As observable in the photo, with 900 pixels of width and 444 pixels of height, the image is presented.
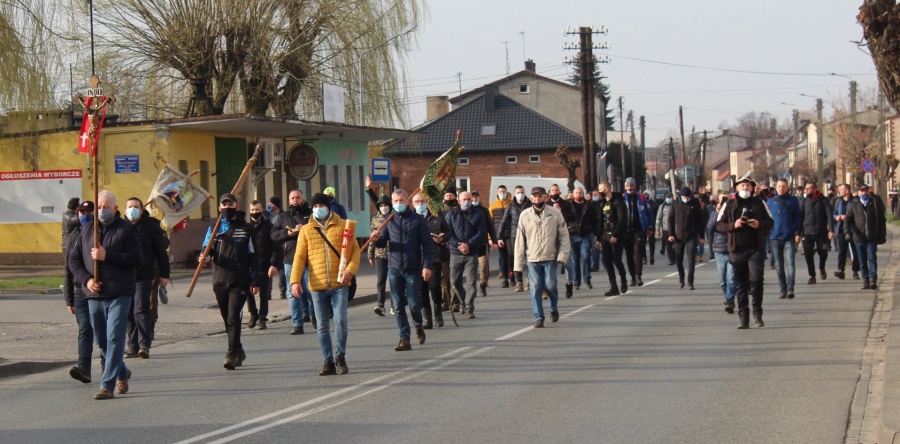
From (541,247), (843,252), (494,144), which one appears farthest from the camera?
(494,144)

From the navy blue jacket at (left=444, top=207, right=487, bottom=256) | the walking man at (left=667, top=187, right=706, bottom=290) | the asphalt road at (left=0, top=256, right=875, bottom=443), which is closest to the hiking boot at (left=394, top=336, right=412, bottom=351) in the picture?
the asphalt road at (left=0, top=256, right=875, bottom=443)

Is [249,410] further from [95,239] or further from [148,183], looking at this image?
[148,183]

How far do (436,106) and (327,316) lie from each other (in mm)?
70828

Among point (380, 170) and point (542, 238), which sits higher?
point (380, 170)

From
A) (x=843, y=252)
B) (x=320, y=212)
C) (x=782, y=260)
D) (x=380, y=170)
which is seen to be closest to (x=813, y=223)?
(x=843, y=252)

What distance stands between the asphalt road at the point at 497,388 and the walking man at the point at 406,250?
628mm

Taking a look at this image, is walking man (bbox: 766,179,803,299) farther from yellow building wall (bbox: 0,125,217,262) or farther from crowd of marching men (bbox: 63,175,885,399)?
yellow building wall (bbox: 0,125,217,262)

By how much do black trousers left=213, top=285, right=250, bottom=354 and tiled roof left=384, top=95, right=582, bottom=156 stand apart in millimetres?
56011

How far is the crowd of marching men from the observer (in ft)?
33.0

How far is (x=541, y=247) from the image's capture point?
1459 centimetres

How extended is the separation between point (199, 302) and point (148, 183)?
22.7 feet

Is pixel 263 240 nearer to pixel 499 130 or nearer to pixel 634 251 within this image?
pixel 634 251

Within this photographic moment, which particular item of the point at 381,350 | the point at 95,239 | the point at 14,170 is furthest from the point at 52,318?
the point at 14,170

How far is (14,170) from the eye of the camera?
26062 mm
